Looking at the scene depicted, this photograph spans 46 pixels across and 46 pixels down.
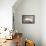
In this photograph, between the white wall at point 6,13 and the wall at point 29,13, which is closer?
the white wall at point 6,13

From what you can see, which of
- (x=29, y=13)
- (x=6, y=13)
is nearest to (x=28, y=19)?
(x=29, y=13)

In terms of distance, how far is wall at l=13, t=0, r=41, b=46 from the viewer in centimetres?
581

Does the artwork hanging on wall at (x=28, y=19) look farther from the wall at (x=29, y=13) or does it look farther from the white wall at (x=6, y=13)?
the white wall at (x=6, y=13)

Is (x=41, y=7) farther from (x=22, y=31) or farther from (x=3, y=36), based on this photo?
(x=3, y=36)

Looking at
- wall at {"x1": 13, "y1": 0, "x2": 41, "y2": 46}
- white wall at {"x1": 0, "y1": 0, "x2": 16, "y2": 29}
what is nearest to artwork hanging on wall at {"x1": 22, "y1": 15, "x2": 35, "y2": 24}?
wall at {"x1": 13, "y1": 0, "x2": 41, "y2": 46}

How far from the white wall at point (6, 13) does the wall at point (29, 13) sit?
4.62 ft

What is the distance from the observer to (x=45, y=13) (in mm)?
5121

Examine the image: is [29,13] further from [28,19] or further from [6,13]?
[6,13]

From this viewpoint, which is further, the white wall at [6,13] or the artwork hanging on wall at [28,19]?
the artwork hanging on wall at [28,19]

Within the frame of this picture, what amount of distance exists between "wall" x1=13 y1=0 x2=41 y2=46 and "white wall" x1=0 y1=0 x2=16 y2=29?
1409mm

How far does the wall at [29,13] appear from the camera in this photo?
5.81 metres

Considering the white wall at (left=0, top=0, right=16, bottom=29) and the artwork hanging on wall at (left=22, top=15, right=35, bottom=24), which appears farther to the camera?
the artwork hanging on wall at (left=22, top=15, right=35, bottom=24)

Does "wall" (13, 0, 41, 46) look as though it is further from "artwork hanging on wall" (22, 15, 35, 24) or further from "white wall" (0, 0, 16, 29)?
"white wall" (0, 0, 16, 29)

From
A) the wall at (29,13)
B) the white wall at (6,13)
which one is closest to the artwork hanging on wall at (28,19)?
the wall at (29,13)
